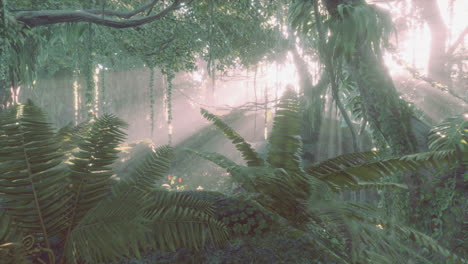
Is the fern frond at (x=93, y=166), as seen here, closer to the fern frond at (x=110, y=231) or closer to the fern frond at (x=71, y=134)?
the fern frond at (x=110, y=231)

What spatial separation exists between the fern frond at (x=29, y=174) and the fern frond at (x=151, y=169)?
56 cm

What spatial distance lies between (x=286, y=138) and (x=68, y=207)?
1.88m

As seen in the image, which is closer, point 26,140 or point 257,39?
point 26,140

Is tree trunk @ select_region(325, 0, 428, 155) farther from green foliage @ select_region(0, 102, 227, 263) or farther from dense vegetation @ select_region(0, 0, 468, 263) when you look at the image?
green foliage @ select_region(0, 102, 227, 263)

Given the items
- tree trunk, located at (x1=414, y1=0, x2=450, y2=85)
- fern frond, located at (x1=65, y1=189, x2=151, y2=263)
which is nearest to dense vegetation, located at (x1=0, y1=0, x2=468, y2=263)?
fern frond, located at (x1=65, y1=189, x2=151, y2=263)

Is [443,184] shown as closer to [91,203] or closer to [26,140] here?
[91,203]

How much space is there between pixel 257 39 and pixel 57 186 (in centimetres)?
987

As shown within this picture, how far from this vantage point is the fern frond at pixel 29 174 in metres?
1.61

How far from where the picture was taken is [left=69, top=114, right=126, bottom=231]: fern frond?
6.06 ft

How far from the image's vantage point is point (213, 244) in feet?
6.29

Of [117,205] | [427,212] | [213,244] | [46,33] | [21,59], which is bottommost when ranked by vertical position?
[427,212]

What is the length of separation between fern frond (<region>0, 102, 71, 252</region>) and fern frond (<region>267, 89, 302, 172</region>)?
5.88 feet

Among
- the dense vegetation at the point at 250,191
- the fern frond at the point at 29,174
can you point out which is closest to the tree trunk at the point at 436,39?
the dense vegetation at the point at 250,191

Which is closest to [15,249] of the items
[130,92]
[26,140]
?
[26,140]
